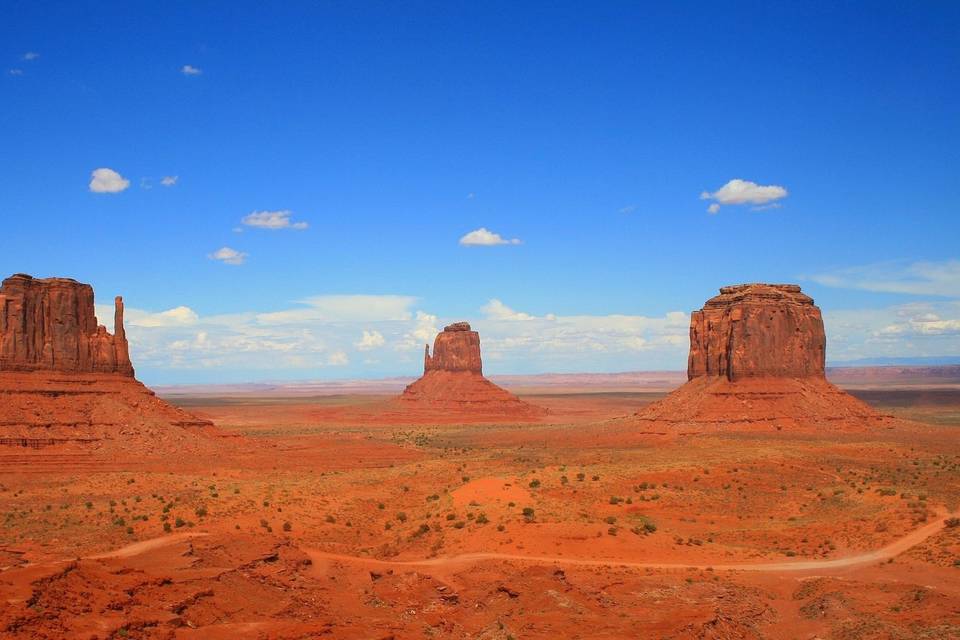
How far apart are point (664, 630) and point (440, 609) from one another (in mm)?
6339

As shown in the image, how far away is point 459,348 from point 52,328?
82090 mm

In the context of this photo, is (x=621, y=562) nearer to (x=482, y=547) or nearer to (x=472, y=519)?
(x=482, y=547)

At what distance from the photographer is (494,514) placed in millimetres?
35250

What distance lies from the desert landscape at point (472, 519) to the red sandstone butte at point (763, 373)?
0.29 metres

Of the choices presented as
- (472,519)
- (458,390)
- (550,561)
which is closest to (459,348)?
(458,390)

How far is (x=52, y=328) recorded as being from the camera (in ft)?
192

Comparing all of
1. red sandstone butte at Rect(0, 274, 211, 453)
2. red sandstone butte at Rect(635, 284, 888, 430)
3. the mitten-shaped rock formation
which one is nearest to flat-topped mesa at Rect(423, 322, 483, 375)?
the mitten-shaped rock formation

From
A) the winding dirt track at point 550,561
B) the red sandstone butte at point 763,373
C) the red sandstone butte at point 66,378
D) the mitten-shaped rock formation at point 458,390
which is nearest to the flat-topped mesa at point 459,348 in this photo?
the mitten-shaped rock formation at point 458,390

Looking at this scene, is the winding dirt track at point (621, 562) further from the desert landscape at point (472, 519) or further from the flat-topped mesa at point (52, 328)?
the flat-topped mesa at point (52, 328)

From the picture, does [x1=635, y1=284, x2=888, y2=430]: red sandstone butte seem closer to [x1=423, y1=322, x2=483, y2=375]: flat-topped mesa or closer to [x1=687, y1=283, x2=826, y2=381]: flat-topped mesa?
[x1=687, y1=283, x2=826, y2=381]: flat-topped mesa

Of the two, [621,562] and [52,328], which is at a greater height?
[52,328]

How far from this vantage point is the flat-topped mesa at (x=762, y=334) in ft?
267

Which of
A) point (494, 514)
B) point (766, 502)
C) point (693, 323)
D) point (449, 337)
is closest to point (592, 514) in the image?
point (494, 514)

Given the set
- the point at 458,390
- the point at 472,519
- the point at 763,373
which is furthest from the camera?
the point at 458,390
